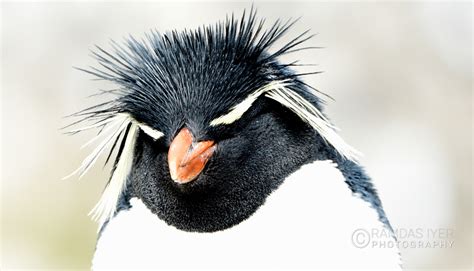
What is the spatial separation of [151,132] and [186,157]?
143 millimetres

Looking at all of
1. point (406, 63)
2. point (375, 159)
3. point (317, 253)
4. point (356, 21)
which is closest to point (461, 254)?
point (375, 159)

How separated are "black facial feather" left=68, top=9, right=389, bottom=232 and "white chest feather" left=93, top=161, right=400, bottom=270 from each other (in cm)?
3

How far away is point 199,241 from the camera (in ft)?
5.22

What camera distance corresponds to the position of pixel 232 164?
5.10 ft

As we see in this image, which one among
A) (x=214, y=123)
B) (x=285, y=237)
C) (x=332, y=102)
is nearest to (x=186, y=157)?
(x=214, y=123)

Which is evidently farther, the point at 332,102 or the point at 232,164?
the point at 332,102

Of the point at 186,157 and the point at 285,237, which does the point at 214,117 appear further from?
the point at 285,237

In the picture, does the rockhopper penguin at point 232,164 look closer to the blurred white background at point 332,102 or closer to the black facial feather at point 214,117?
the black facial feather at point 214,117

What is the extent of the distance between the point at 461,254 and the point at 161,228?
3412 mm

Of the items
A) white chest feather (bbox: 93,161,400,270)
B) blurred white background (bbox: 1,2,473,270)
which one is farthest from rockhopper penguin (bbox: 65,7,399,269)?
blurred white background (bbox: 1,2,473,270)

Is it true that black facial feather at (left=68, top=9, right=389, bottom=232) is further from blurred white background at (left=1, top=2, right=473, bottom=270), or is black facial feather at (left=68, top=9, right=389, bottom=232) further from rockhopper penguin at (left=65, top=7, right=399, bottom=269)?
blurred white background at (left=1, top=2, right=473, bottom=270)

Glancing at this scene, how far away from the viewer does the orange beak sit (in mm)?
1457

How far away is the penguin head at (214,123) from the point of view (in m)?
1.51

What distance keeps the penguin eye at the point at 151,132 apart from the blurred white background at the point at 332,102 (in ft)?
9.45
